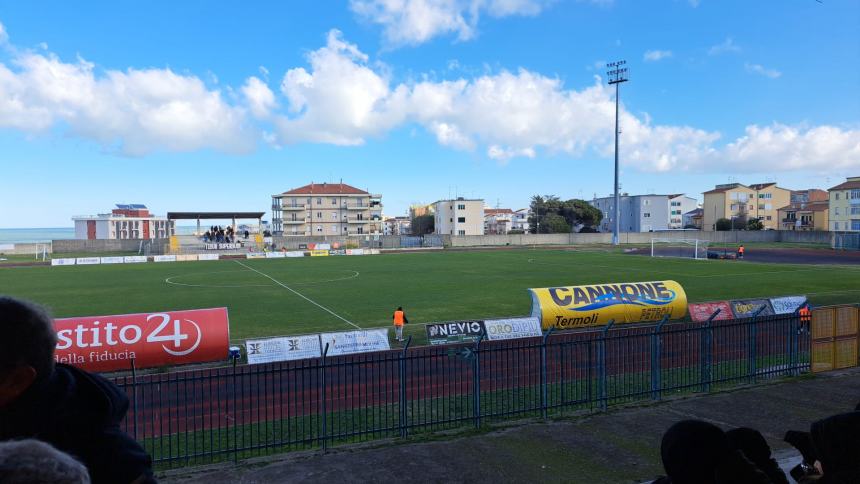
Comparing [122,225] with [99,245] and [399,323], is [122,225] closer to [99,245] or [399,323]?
[99,245]

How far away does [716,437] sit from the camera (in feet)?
10.2

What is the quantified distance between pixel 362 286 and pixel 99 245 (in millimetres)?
63788

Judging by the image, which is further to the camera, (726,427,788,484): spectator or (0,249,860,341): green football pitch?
(0,249,860,341): green football pitch

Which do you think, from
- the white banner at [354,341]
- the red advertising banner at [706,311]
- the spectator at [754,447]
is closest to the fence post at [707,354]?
the white banner at [354,341]

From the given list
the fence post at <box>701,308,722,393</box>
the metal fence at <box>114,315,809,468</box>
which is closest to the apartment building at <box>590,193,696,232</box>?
the metal fence at <box>114,315,809,468</box>

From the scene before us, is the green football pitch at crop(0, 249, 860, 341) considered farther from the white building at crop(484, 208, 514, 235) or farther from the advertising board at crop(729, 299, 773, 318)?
the white building at crop(484, 208, 514, 235)

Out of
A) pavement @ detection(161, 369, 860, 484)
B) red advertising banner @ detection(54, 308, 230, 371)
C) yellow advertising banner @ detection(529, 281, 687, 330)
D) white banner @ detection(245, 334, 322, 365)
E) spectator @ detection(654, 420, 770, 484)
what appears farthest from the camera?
yellow advertising banner @ detection(529, 281, 687, 330)

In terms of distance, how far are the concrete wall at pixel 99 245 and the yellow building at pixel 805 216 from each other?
114915 millimetres

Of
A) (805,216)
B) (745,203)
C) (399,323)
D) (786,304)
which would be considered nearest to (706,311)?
(786,304)

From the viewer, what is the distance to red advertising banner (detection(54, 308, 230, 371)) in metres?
14.5

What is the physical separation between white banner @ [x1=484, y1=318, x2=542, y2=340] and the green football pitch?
10.7 ft

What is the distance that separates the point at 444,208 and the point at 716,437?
12146 centimetres

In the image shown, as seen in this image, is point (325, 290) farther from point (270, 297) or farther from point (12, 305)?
point (12, 305)

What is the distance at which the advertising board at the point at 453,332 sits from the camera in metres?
18.8
